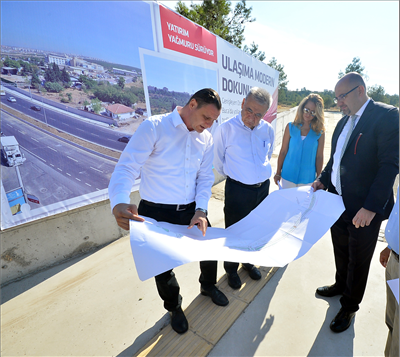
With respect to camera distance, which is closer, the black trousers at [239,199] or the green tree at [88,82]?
the black trousers at [239,199]

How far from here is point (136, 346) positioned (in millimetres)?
1825

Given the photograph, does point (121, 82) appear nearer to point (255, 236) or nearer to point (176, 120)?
point (176, 120)

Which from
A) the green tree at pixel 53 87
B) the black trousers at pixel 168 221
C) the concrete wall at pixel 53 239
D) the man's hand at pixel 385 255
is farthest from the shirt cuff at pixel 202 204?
the green tree at pixel 53 87

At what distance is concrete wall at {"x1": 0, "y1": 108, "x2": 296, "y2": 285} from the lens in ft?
8.36

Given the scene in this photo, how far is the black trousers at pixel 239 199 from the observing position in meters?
2.35

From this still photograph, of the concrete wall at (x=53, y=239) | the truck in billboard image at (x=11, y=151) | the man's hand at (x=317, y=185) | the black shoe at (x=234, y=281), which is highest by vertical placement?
the truck in billboard image at (x=11, y=151)

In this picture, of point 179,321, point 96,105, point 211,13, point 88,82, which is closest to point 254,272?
point 179,321

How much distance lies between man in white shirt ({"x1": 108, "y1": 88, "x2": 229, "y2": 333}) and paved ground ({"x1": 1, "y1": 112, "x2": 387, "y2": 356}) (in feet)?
1.49

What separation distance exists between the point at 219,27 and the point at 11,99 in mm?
8785

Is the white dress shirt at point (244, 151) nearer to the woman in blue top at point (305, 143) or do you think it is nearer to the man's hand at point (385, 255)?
the woman in blue top at point (305, 143)

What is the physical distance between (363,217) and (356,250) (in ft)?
1.26

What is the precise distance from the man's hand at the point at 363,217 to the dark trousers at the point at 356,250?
0.17m

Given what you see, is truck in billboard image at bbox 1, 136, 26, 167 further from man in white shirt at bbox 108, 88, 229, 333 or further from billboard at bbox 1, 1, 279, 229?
man in white shirt at bbox 108, 88, 229, 333

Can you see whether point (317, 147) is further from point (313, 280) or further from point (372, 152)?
point (313, 280)
